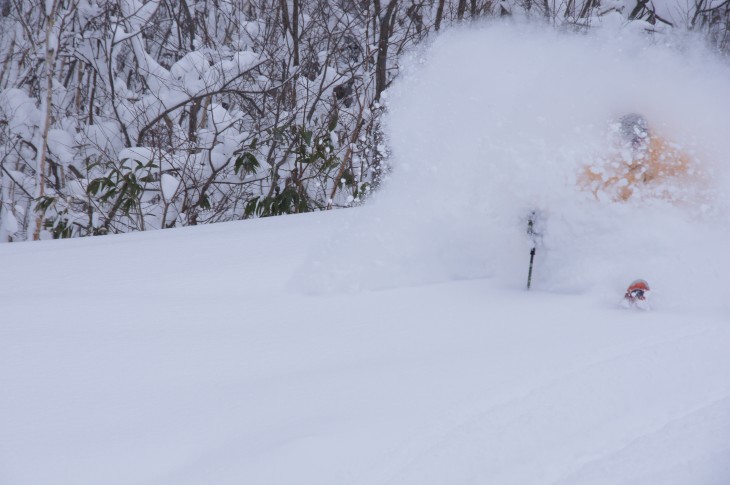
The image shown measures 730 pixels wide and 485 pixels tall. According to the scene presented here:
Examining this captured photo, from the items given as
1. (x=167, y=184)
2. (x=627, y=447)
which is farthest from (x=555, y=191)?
(x=167, y=184)

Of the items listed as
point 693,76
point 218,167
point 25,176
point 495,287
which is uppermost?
point 693,76

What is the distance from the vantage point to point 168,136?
4660mm

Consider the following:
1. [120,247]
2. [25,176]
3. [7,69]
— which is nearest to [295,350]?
[120,247]

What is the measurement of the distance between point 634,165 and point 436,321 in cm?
74

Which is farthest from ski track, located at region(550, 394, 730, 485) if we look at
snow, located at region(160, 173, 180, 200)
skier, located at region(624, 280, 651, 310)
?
snow, located at region(160, 173, 180, 200)

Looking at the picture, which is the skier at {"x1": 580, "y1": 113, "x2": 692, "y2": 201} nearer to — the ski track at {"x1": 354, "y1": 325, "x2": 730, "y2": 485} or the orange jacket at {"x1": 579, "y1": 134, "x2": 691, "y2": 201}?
the orange jacket at {"x1": 579, "y1": 134, "x2": 691, "y2": 201}

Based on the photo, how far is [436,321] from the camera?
1.53 meters

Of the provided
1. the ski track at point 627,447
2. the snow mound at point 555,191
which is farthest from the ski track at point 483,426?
the snow mound at point 555,191

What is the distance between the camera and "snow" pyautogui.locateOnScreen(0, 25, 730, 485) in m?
1.01

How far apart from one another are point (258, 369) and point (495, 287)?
757 mm

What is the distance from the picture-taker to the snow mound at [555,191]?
1.76 metres

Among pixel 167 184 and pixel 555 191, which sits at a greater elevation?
pixel 555 191

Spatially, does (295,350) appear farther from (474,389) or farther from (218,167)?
(218,167)

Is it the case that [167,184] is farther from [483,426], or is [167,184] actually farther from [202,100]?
[483,426]
